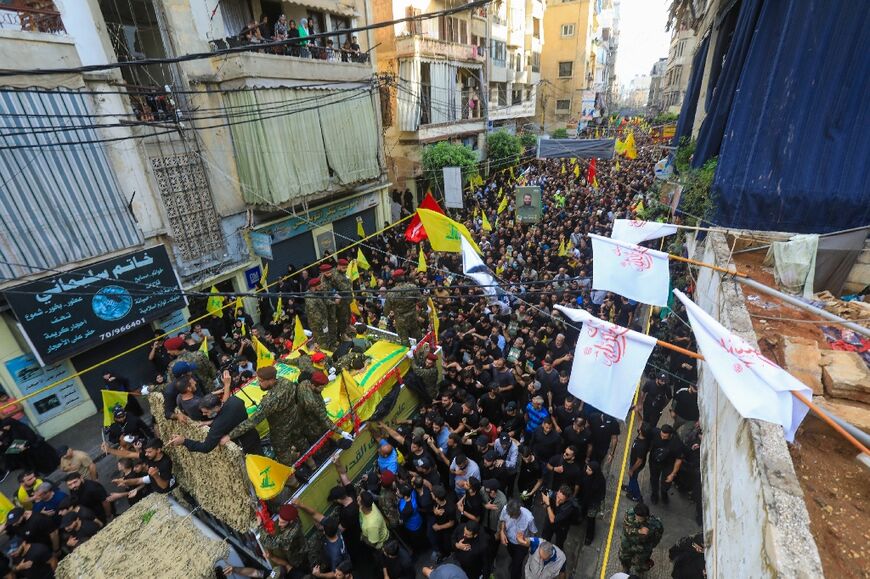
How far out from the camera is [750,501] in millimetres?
3059

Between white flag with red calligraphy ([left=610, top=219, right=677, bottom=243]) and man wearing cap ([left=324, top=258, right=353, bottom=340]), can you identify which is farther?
man wearing cap ([left=324, top=258, right=353, bottom=340])

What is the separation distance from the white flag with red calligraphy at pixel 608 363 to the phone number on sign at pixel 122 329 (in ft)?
33.6

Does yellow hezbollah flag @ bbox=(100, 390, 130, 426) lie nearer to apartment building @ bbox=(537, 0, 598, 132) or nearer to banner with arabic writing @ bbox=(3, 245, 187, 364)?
banner with arabic writing @ bbox=(3, 245, 187, 364)

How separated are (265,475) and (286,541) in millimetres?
909

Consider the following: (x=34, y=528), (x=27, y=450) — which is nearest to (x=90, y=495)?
(x=34, y=528)

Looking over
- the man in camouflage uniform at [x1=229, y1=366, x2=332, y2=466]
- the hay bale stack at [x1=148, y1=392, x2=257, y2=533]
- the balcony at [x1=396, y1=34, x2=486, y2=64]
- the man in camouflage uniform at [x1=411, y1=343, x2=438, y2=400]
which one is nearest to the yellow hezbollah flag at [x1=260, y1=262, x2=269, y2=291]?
the man in camouflage uniform at [x1=411, y1=343, x2=438, y2=400]

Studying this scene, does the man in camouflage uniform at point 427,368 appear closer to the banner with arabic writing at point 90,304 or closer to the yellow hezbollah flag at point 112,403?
the yellow hezbollah flag at point 112,403

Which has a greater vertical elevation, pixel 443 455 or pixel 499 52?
pixel 499 52

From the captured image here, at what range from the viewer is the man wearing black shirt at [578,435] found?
5.93m

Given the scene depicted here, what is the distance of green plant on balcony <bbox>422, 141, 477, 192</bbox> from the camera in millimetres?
20469

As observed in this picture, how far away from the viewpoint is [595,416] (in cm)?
630

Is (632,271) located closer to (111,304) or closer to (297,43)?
(111,304)

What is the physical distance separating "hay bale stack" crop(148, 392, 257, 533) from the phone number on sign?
556cm

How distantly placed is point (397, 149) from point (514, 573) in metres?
20.4
